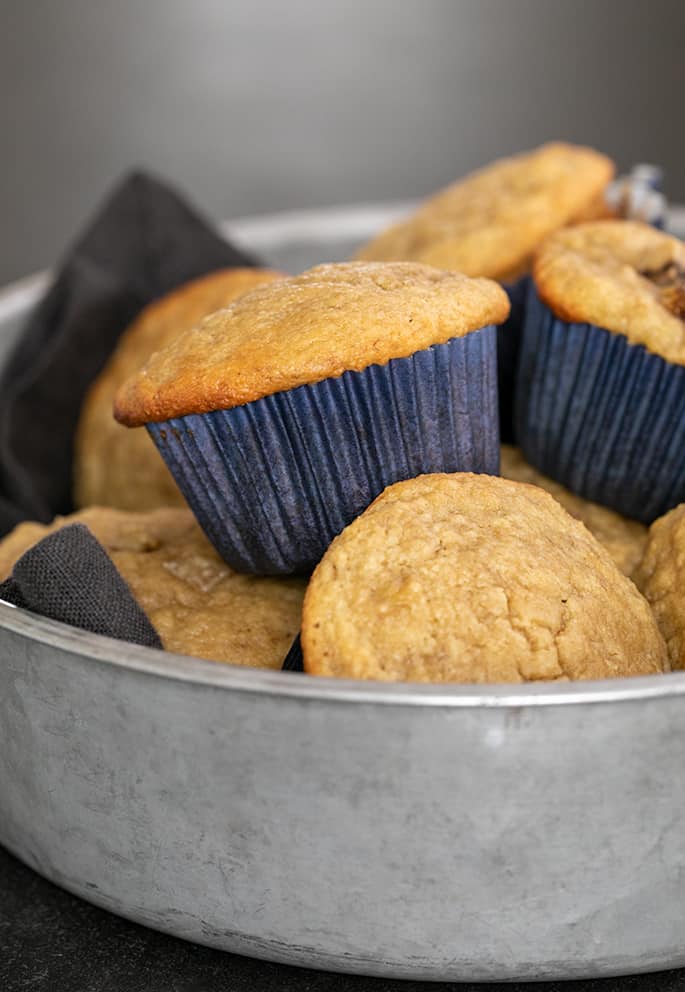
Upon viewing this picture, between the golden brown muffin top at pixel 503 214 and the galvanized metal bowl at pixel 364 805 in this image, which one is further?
the golden brown muffin top at pixel 503 214

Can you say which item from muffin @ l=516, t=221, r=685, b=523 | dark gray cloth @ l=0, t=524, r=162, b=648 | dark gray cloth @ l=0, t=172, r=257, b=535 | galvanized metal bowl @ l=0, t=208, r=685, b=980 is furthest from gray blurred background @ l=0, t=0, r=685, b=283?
galvanized metal bowl @ l=0, t=208, r=685, b=980

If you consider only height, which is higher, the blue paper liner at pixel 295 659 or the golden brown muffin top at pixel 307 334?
the golden brown muffin top at pixel 307 334

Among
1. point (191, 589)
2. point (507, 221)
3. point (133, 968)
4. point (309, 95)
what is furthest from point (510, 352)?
point (309, 95)

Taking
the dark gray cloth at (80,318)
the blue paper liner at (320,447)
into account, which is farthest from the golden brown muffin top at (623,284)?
the dark gray cloth at (80,318)

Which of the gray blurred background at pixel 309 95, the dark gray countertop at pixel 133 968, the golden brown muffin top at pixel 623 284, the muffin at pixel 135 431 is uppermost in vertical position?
the golden brown muffin top at pixel 623 284

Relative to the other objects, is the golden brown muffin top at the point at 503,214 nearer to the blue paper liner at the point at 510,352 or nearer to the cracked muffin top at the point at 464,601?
the blue paper liner at the point at 510,352
